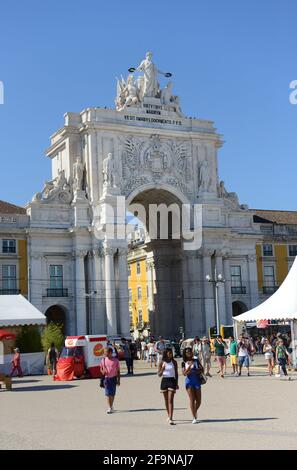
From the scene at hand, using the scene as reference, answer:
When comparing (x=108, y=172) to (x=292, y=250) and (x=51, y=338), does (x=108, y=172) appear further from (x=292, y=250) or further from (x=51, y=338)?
(x=292, y=250)

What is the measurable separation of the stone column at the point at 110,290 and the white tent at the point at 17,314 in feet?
62.7

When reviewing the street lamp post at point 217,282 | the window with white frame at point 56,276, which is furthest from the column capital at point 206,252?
the window with white frame at point 56,276

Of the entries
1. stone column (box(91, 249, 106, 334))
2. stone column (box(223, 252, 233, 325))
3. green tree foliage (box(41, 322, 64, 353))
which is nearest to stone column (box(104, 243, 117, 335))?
stone column (box(91, 249, 106, 334))

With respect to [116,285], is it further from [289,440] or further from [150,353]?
[289,440]

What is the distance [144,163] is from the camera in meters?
59.6

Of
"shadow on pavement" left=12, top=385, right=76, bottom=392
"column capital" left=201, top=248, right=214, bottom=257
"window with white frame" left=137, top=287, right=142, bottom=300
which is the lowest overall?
"shadow on pavement" left=12, top=385, right=76, bottom=392

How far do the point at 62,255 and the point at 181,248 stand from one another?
10882 mm

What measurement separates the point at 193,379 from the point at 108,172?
4192cm

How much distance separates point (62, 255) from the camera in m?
57.1

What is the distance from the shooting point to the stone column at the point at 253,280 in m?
64.0

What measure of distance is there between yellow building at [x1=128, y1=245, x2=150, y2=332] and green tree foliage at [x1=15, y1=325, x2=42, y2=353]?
1404 inches

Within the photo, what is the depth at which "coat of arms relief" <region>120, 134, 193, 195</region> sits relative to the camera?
59.0 meters

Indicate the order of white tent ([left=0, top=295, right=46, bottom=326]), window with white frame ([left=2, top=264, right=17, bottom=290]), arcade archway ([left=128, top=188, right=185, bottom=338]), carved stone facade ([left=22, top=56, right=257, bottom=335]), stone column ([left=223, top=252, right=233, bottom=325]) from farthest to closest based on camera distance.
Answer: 1. arcade archway ([left=128, top=188, right=185, bottom=338])
2. stone column ([left=223, top=252, right=233, bottom=325])
3. carved stone facade ([left=22, top=56, right=257, bottom=335])
4. window with white frame ([left=2, top=264, right=17, bottom=290])
5. white tent ([left=0, top=295, right=46, bottom=326])

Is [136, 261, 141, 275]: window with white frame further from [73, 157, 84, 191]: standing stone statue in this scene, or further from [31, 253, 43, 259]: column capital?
[31, 253, 43, 259]: column capital
